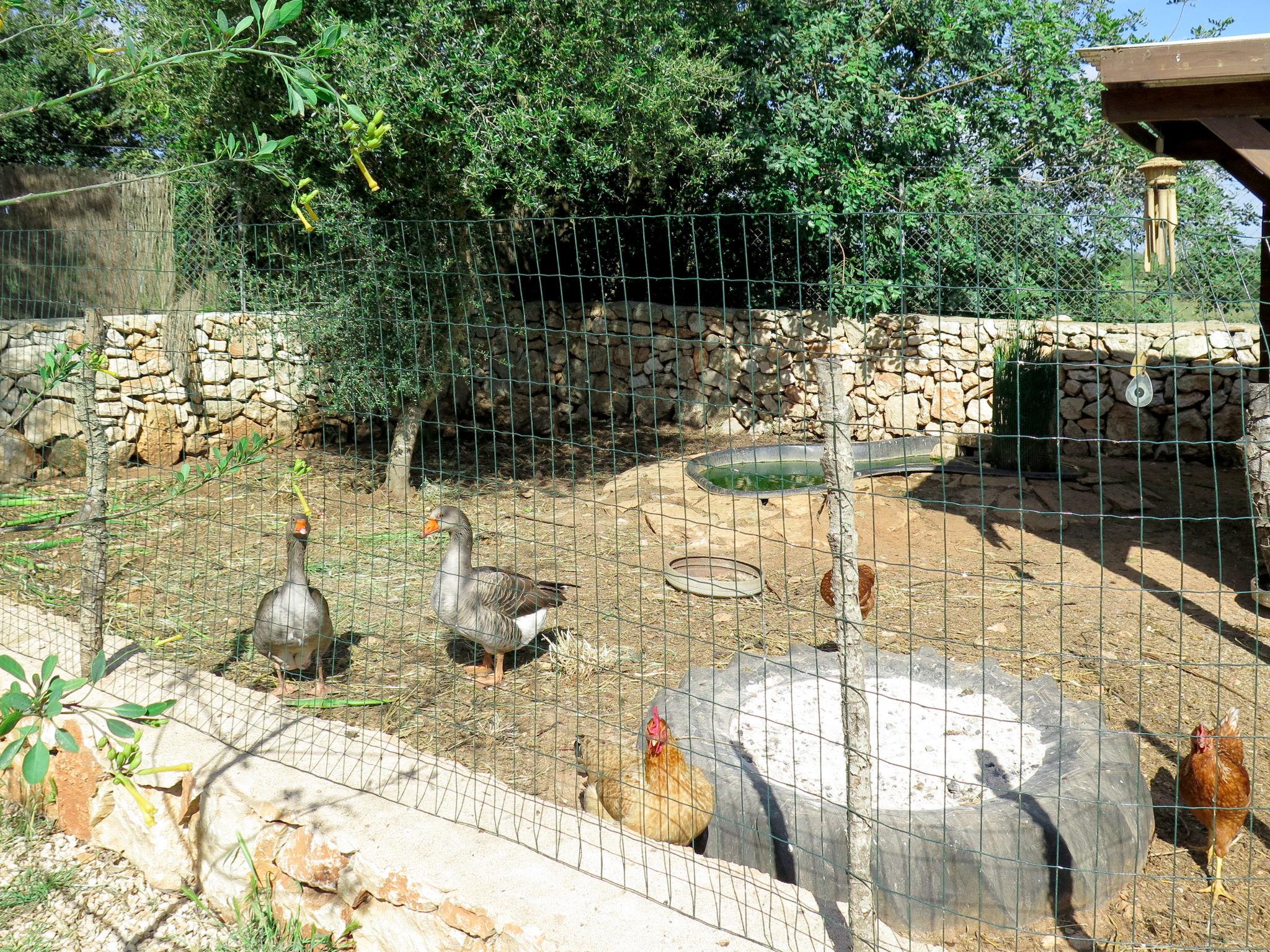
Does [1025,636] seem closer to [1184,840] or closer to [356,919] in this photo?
[1184,840]

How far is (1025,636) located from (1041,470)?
4.41 meters

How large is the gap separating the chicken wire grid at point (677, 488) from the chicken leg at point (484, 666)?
0.08m

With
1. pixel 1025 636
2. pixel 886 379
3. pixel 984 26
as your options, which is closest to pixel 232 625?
A: pixel 1025 636

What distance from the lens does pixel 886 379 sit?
38.3 ft

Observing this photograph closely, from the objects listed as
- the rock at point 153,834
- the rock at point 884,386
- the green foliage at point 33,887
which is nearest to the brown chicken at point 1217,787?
the rock at point 153,834

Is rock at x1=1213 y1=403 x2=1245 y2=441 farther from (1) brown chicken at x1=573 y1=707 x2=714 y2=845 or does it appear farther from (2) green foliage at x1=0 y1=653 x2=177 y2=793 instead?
(2) green foliage at x1=0 y1=653 x2=177 y2=793

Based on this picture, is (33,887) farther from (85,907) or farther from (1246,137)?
(1246,137)

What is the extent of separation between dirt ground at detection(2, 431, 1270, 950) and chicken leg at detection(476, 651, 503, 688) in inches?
1.7

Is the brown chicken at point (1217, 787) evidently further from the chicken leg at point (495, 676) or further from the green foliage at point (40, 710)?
the green foliage at point (40, 710)

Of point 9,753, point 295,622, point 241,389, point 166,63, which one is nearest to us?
point 9,753

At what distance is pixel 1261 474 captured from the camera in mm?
5863

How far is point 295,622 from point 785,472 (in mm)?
5993

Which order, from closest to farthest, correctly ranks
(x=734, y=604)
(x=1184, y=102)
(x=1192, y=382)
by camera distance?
(x=1184, y=102), (x=734, y=604), (x=1192, y=382)

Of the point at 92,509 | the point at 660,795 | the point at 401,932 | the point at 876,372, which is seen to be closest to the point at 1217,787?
the point at 660,795
